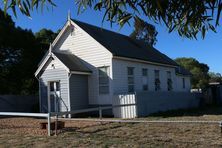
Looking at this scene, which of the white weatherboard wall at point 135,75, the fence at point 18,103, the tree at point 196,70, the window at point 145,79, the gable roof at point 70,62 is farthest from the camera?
the tree at point 196,70

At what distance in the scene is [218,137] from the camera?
11422mm

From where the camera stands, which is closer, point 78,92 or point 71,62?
point 78,92

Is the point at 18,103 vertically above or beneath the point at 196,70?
beneath

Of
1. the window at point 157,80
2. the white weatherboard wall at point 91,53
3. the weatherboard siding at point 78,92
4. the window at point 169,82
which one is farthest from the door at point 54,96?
the window at point 169,82

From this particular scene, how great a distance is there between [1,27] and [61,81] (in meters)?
12.4

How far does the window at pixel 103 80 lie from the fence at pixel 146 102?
1194mm

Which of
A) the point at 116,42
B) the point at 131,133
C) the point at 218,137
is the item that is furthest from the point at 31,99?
the point at 218,137

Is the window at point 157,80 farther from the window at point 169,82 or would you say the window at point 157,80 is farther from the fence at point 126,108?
the fence at point 126,108

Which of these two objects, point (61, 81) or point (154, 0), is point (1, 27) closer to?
point (61, 81)

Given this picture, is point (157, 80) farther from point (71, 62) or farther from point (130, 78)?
point (71, 62)

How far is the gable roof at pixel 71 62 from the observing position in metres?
22.1

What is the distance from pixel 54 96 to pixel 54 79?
1.09 metres

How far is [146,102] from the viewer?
21969 mm

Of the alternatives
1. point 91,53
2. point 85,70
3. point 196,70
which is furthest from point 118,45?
point 196,70
